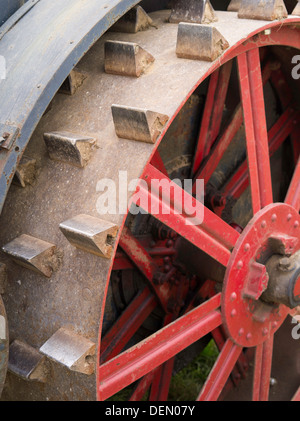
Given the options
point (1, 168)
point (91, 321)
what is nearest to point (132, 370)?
point (91, 321)

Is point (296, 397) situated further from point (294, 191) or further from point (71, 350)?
→ point (71, 350)

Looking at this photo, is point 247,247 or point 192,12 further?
point 247,247

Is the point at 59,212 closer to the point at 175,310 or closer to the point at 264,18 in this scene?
the point at 264,18

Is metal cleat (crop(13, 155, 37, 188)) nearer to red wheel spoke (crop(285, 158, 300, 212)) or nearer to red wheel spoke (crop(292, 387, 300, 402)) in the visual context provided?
red wheel spoke (crop(285, 158, 300, 212))

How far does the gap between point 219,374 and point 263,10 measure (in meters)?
1.34

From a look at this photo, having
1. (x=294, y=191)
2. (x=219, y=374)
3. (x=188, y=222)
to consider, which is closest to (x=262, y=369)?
(x=219, y=374)

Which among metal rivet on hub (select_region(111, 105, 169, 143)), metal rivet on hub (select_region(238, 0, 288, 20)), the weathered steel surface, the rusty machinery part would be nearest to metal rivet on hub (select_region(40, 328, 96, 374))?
the rusty machinery part

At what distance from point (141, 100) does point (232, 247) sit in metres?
0.68

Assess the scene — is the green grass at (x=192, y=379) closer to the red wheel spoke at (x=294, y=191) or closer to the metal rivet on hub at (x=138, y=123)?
the red wheel spoke at (x=294, y=191)

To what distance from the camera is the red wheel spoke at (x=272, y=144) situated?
2844 mm

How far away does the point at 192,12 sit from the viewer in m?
1.81

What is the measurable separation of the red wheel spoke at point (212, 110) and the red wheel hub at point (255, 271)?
0.57m

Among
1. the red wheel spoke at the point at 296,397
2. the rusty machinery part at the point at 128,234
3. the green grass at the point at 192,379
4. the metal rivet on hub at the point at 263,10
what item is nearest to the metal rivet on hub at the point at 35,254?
the rusty machinery part at the point at 128,234

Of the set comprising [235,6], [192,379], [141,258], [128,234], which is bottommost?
[192,379]
